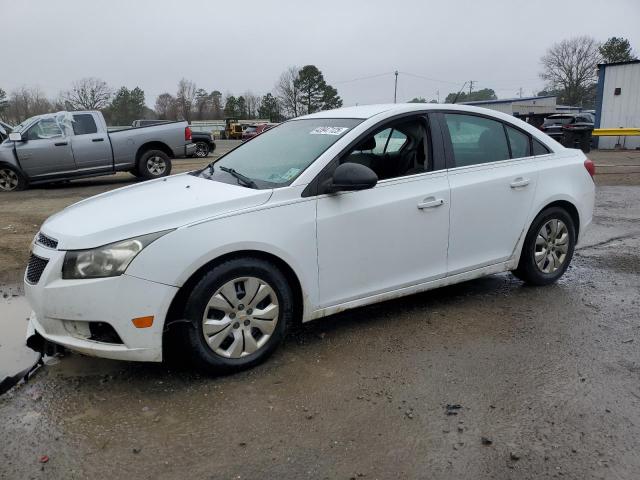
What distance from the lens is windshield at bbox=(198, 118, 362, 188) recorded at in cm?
359

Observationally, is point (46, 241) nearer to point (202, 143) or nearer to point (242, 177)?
point (242, 177)

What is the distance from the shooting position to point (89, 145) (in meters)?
11.9

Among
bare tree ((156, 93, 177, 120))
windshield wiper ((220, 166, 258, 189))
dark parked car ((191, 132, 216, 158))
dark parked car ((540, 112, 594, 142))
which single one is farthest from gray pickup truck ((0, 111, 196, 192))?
bare tree ((156, 93, 177, 120))

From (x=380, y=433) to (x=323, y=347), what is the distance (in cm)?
105

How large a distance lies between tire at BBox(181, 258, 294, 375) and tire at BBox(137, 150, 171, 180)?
33.4ft

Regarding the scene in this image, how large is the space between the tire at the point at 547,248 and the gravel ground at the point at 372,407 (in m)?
0.52

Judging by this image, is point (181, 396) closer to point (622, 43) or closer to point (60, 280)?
point (60, 280)

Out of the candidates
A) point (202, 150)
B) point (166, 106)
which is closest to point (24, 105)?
point (166, 106)

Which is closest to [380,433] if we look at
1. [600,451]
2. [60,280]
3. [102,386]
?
[600,451]

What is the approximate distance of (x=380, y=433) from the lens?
2.64m

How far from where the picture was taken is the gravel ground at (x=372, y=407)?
2.43 m

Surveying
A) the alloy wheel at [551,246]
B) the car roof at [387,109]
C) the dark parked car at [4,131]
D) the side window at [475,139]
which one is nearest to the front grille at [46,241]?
the car roof at [387,109]

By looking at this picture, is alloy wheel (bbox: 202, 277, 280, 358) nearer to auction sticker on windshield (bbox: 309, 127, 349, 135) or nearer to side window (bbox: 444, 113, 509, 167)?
auction sticker on windshield (bbox: 309, 127, 349, 135)

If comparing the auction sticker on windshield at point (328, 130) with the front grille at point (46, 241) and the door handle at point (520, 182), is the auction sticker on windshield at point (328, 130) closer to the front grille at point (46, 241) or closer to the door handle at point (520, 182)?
the door handle at point (520, 182)
